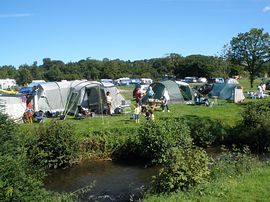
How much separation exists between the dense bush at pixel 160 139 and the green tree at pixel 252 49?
4410cm

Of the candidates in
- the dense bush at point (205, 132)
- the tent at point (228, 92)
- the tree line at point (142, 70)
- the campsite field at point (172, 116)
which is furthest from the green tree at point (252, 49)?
the dense bush at point (205, 132)

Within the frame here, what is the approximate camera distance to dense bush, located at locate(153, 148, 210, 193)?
1005cm

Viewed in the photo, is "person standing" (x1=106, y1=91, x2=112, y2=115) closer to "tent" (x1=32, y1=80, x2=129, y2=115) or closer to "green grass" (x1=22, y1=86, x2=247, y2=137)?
"tent" (x1=32, y1=80, x2=129, y2=115)

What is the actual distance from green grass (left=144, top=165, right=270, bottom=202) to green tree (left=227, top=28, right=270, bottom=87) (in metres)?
49.3

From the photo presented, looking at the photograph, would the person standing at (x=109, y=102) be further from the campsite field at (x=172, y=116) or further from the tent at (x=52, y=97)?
the tent at (x=52, y=97)

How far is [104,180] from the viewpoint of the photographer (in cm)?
1394

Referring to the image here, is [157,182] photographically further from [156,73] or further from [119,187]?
[156,73]

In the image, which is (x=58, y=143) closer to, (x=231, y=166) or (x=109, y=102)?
(x=231, y=166)

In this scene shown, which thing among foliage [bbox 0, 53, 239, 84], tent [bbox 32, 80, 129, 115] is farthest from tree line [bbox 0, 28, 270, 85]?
tent [bbox 32, 80, 129, 115]

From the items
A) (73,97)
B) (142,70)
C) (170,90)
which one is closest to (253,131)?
(73,97)

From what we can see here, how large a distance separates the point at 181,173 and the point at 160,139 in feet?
17.0

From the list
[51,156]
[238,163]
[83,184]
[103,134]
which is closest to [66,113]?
[103,134]

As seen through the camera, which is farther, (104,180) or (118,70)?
(118,70)

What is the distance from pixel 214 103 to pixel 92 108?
9.97 metres
